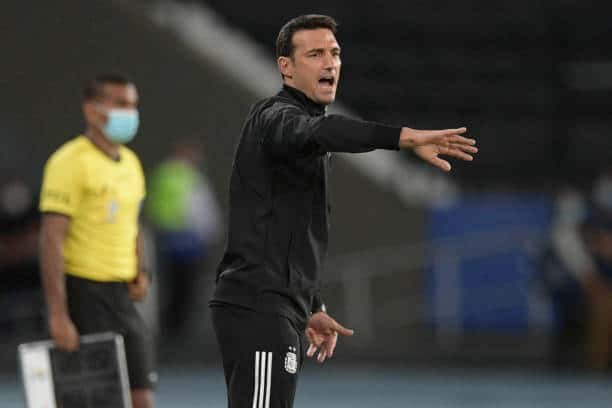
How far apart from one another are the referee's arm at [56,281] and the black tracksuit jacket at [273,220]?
190 cm

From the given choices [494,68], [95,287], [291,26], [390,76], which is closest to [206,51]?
[390,76]

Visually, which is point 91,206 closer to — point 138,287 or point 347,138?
point 138,287

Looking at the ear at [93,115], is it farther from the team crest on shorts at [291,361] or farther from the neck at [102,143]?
the team crest on shorts at [291,361]

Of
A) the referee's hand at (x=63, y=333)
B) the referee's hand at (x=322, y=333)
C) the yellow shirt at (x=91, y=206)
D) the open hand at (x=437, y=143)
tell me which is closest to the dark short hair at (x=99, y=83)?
the yellow shirt at (x=91, y=206)

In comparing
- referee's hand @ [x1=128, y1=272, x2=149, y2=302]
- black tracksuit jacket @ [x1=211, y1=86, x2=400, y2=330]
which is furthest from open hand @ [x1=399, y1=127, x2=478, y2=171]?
referee's hand @ [x1=128, y1=272, x2=149, y2=302]

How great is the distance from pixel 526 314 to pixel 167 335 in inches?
156

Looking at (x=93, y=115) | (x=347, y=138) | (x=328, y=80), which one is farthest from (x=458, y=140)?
(x=93, y=115)

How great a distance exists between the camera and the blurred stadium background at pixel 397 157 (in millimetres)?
15125

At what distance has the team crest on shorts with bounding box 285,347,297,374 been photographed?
5.55 metres

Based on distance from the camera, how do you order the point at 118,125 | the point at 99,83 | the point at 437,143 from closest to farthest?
1. the point at 437,143
2. the point at 118,125
3. the point at 99,83

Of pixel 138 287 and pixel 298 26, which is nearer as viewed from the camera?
pixel 298 26

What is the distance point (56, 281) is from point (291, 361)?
2165 mm

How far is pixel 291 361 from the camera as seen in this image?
5.57 metres

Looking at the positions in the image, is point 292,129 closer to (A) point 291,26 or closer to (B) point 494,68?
(A) point 291,26
